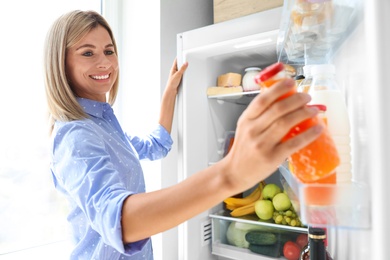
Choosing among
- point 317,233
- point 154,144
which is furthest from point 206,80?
point 317,233

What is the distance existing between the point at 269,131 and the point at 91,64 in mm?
860

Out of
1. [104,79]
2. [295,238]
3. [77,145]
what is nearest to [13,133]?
[104,79]

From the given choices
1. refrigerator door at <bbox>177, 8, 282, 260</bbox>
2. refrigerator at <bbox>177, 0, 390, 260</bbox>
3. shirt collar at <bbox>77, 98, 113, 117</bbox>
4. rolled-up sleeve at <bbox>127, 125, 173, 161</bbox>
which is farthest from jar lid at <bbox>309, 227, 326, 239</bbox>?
rolled-up sleeve at <bbox>127, 125, 173, 161</bbox>

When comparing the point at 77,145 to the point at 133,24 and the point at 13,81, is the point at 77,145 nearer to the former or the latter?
the point at 13,81

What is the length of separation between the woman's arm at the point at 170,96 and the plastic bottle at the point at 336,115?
0.86 m

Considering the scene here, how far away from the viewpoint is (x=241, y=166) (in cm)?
46

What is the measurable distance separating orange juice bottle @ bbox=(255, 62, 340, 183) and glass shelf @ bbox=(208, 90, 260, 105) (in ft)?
3.06

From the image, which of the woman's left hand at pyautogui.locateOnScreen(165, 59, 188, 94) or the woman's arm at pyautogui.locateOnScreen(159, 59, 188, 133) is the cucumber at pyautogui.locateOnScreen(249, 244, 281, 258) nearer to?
the woman's arm at pyautogui.locateOnScreen(159, 59, 188, 133)

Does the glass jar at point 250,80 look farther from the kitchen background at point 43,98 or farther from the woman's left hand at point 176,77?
the kitchen background at point 43,98

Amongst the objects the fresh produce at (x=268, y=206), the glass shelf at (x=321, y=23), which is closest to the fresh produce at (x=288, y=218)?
the fresh produce at (x=268, y=206)

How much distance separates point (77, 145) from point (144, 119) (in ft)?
2.93

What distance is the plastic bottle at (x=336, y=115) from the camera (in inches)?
21.1

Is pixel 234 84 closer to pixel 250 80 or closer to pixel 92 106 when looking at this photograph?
pixel 250 80

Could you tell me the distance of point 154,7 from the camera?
5.36 feet
